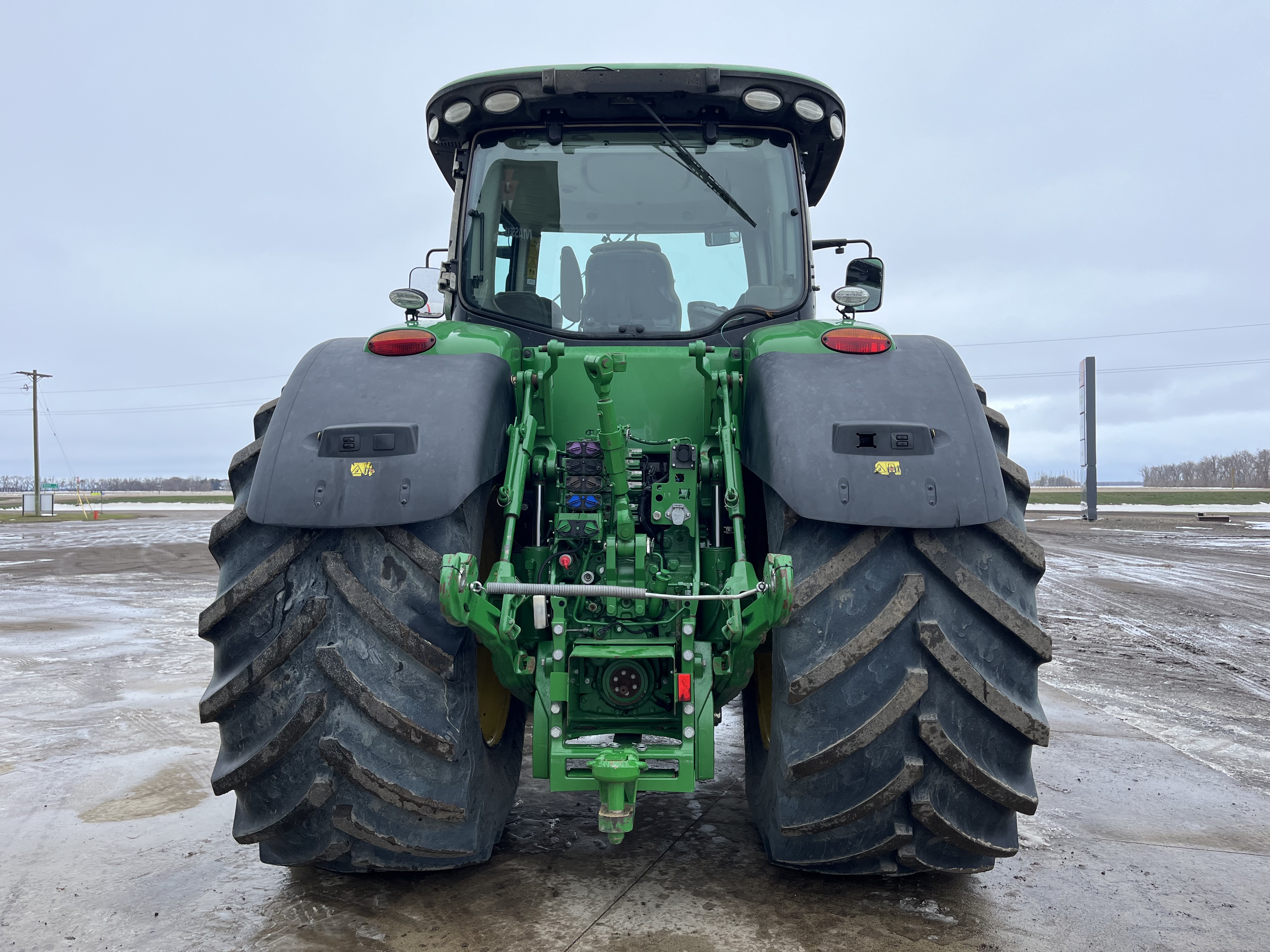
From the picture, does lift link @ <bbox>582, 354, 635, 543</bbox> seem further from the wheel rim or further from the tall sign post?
the tall sign post

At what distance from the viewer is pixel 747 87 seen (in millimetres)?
3105

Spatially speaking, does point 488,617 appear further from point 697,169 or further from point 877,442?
point 697,169

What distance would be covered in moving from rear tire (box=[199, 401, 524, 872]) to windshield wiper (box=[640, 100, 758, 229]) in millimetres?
1681

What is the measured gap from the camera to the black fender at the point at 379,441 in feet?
7.31

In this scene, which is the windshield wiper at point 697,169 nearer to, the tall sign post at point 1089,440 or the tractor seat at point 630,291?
the tractor seat at point 630,291

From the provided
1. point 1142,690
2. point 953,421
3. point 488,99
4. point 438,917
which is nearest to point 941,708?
point 953,421

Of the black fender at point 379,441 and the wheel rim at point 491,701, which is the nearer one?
the black fender at point 379,441

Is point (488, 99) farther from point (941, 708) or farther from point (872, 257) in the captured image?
point (941, 708)

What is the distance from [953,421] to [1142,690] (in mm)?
4064

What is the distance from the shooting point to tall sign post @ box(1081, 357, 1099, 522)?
23.6m

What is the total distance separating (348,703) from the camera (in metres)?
2.21

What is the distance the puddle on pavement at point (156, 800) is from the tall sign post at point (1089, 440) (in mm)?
24234

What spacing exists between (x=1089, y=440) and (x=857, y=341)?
957 inches

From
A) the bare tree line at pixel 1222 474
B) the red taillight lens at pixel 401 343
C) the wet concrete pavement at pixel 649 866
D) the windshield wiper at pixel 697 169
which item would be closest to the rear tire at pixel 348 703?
the wet concrete pavement at pixel 649 866
